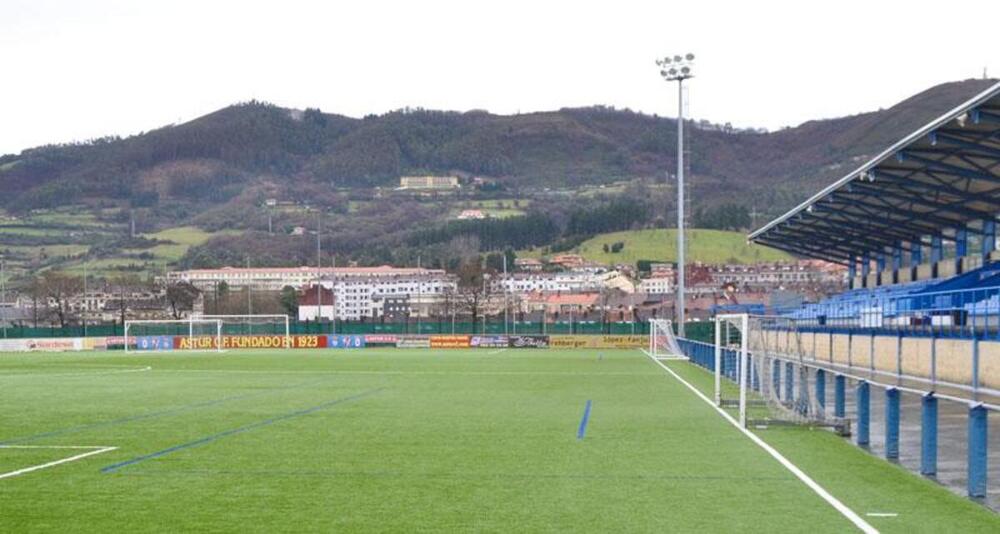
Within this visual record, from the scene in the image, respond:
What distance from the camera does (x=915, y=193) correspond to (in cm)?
4288

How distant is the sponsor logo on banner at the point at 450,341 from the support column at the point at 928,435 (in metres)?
64.2

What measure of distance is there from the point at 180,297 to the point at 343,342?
5118 centimetres

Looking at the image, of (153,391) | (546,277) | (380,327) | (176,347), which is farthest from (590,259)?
(153,391)

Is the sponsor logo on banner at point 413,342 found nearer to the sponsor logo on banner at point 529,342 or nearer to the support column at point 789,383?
the sponsor logo on banner at point 529,342

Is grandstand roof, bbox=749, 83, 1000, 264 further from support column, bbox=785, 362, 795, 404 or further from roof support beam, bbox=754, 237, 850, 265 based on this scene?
support column, bbox=785, 362, 795, 404

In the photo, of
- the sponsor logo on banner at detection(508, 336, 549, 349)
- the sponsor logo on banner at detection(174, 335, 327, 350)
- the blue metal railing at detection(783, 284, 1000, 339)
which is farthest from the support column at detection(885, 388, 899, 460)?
the sponsor logo on banner at detection(174, 335, 327, 350)

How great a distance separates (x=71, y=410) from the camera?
77.9 feet

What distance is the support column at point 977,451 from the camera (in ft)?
40.0

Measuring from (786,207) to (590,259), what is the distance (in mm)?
29504

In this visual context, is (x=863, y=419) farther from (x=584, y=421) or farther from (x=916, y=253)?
(x=916, y=253)

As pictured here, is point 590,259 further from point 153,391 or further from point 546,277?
point 153,391

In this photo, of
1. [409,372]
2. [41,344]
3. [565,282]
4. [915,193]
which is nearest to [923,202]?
[915,193]

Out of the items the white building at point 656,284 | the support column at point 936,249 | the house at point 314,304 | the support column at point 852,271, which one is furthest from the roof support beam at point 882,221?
the white building at point 656,284

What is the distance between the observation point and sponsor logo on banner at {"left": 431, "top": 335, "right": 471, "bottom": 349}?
7825cm
